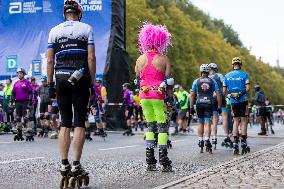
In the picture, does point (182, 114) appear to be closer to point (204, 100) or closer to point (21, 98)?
point (21, 98)

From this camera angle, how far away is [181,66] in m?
64.6

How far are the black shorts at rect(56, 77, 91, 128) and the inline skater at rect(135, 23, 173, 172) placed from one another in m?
2.15

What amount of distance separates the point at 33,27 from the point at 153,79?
58.1ft

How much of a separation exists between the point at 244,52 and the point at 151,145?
11062 cm

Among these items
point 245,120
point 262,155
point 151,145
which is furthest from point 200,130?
point 151,145

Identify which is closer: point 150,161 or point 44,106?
point 150,161

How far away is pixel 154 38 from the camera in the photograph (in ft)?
30.0

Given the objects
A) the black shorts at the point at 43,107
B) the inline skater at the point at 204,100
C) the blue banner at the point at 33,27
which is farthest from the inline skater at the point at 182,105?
the inline skater at the point at 204,100

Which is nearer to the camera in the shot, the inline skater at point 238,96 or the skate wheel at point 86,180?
the skate wheel at point 86,180

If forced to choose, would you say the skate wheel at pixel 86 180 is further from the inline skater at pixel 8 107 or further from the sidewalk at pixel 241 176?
the inline skater at pixel 8 107

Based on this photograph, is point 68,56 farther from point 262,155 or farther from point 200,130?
point 200,130

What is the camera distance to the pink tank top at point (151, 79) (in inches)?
352

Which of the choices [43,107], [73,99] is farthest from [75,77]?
[43,107]

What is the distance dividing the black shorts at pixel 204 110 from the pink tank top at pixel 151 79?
392 centimetres
